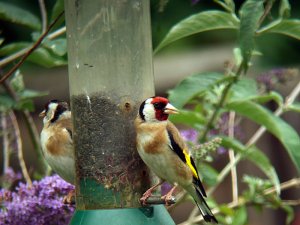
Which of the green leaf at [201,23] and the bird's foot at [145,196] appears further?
the green leaf at [201,23]

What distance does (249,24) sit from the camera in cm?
430

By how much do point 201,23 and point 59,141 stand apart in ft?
2.73

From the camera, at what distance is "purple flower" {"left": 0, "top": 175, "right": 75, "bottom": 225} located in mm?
4594

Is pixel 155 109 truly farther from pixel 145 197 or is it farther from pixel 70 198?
pixel 70 198

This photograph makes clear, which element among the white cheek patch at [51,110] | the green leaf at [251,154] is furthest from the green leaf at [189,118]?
the white cheek patch at [51,110]

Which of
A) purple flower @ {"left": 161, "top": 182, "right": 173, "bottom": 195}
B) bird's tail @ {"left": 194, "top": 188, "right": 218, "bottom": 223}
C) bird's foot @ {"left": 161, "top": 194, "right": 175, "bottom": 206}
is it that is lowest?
purple flower @ {"left": 161, "top": 182, "right": 173, "bottom": 195}

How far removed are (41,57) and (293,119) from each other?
5111mm

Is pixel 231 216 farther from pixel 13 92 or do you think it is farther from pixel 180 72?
pixel 180 72

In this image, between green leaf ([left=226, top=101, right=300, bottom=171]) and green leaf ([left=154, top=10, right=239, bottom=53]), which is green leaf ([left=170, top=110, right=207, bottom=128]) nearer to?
green leaf ([left=226, top=101, right=300, bottom=171])

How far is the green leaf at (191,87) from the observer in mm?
4672

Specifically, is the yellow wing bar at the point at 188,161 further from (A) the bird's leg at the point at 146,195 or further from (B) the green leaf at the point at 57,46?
(B) the green leaf at the point at 57,46

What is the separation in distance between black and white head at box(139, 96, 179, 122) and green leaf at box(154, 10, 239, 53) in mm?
258

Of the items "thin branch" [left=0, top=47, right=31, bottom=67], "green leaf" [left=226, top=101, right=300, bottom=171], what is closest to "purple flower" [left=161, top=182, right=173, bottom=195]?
"green leaf" [left=226, top=101, right=300, bottom=171]

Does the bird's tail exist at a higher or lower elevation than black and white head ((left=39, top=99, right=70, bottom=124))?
lower
